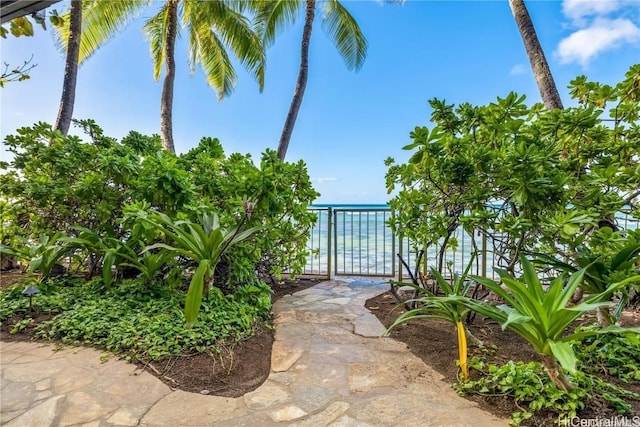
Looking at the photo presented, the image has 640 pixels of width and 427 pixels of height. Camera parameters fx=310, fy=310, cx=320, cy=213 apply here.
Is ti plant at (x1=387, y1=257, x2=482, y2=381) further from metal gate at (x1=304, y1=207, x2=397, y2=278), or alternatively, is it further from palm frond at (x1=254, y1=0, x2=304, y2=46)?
palm frond at (x1=254, y1=0, x2=304, y2=46)

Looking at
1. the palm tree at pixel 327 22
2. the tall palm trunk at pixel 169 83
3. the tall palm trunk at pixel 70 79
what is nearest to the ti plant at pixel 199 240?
the tall palm trunk at pixel 70 79

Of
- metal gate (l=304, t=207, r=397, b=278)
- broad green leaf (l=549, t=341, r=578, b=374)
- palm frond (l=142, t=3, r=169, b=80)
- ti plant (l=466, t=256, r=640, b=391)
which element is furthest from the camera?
palm frond (l=142, t=3, r=169, b=80)

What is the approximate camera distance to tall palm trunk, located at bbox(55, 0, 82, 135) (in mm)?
4762

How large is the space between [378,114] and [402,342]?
8689 millimetres

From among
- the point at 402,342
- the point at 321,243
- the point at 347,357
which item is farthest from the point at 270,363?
the point at 321,243

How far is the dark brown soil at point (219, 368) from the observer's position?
187 cm

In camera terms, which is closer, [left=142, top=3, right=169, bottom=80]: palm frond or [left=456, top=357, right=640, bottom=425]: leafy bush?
[left=456, top=357, right=640, bottom=425]: leafy bush

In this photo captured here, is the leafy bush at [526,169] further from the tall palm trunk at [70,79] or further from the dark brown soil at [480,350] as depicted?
the tall palm trunk at [70,79]

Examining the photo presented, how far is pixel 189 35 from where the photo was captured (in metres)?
9.06

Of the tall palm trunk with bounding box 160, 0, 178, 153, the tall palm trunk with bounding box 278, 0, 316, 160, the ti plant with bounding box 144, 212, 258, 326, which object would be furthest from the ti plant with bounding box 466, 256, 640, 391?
the tall palm trunk with bounding box 160, 0, 178, 153

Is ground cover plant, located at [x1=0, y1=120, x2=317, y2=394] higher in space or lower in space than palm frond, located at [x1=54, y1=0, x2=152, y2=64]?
lower

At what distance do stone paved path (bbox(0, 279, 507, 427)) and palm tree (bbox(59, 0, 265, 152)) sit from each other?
578 centimetres

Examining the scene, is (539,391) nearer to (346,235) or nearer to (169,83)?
(346,235)

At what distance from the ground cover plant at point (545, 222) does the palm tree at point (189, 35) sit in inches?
251
